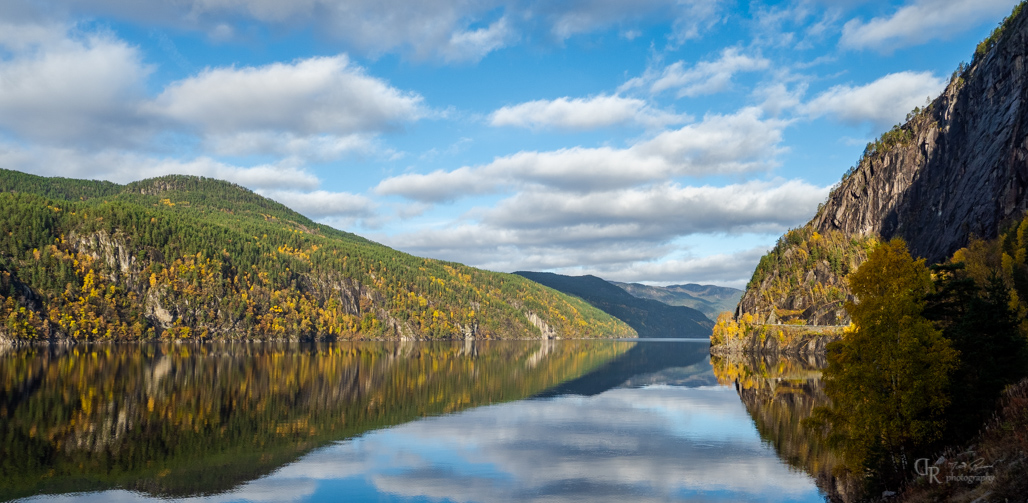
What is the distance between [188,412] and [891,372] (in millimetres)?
66841

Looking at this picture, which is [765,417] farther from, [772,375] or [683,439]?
Answer: [772,375]

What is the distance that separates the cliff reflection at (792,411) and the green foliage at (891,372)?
4.35 m

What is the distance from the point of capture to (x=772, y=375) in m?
128

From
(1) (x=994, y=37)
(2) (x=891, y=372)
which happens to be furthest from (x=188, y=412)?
(1) (x=994, y=37)

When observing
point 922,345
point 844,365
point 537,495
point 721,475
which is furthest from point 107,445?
point 922,345

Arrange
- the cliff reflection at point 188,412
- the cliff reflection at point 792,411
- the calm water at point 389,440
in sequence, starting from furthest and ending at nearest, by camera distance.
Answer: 1. the cliff reflection at point 792,411
2. the cliff reflection at point 188,412
3. the calm water at point 389,440

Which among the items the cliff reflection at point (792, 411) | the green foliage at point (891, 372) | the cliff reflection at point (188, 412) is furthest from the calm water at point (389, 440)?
the green foliage at point (891, 372)

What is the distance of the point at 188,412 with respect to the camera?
70938mm

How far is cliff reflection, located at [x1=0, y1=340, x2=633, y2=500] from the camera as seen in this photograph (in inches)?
1780

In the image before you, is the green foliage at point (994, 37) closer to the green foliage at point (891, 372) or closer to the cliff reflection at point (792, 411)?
the cliff reflection at point (792, 411)

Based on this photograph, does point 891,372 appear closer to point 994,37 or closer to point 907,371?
point 907,371

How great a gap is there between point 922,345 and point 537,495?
77.8ft

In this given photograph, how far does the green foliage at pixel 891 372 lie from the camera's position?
111 ft

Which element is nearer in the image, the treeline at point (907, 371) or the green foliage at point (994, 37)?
the treeline at point (907, 371)
